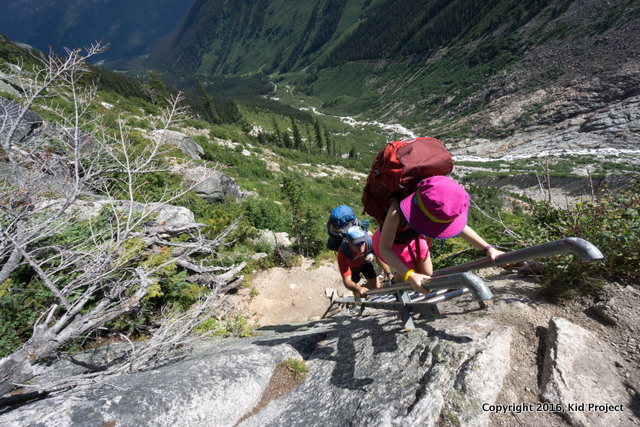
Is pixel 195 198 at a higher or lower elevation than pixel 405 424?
higher

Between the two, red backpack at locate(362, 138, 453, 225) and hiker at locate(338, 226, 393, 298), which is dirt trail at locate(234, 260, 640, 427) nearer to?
hiker at locate(338, 226, 393, 298)

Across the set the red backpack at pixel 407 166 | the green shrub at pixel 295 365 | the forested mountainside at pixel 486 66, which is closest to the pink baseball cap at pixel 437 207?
the red backpack at pixel 407 166

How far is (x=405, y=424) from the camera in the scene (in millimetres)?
1890

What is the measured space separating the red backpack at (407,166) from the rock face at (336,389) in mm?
1478

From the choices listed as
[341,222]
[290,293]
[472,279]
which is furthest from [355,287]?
[290,293]

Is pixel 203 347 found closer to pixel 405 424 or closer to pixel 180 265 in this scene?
pixel 180 265

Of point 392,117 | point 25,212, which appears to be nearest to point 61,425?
point 25,212

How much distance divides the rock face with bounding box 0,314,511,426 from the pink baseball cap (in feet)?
3.58

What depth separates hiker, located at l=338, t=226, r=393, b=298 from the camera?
3.78 m

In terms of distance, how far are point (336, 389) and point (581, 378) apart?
196 cm

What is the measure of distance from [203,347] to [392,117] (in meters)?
129

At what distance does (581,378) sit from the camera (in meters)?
1.83

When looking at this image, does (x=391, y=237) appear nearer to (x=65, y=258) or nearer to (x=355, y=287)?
(x=355, y=287)

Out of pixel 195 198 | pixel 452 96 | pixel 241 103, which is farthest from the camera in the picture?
pixel 241 103
